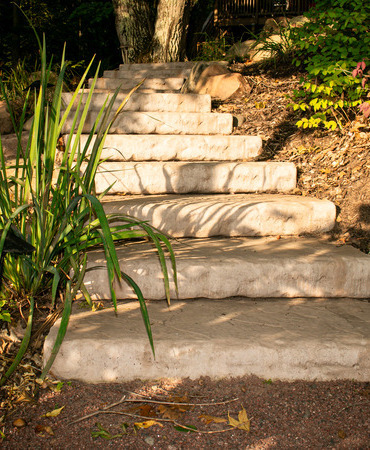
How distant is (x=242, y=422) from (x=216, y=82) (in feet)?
12.0

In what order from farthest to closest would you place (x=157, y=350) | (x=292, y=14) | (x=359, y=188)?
1. (x=292, y=14)
2. (x=359, y=188)
3. (x=157, y=350)

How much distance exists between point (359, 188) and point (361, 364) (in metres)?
1.34

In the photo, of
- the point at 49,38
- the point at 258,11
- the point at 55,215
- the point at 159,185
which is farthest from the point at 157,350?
the point at 258,11

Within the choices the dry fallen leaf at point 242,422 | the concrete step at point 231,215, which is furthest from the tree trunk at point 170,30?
the dry fallen leaf at point 242,422

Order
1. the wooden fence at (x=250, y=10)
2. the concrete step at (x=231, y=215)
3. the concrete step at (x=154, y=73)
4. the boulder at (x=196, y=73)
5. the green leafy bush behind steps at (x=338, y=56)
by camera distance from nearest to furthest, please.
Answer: the concrete step at (x=231, y=215)
the green leafy bush behind steps at (x=338, y=56)
the boulder at (x=196, y=73)
the concrete step at (x=154, y=73)
the wooden fence at (x=250, y=10)

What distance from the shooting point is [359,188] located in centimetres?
254

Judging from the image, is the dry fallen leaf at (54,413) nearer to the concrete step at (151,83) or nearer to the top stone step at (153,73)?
the concrete step at (151,83)

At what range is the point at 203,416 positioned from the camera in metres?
1.31

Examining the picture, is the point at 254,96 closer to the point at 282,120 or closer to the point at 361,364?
the point at 282,120

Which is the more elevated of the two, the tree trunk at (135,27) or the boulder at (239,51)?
the tree trunk at (135,27)

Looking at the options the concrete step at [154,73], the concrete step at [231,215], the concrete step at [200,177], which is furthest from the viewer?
the concrete step at [154,73]

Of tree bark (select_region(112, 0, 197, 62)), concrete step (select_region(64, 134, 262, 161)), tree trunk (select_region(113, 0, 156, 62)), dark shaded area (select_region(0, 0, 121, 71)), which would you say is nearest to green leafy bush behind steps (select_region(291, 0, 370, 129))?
concrete step (select_region(64, 134, 262, 161))

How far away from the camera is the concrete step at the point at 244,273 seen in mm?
1793

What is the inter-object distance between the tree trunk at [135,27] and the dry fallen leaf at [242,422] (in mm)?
5513
